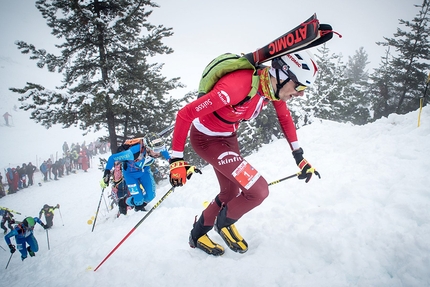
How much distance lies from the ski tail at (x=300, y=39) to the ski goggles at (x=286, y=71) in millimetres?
79

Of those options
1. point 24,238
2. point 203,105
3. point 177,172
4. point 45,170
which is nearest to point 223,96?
point 203,105

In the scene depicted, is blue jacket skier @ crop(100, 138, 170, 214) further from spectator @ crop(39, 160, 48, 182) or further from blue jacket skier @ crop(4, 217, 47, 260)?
spectator @ crop(39, 160, 48, 182)

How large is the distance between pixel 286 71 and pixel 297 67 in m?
0.13

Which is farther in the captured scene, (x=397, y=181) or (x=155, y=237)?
(x=155, y=237)

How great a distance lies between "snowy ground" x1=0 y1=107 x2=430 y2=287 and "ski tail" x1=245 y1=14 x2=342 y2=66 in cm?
246

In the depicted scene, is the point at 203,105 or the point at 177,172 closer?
the point at 203,105

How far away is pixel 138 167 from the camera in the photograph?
685cm

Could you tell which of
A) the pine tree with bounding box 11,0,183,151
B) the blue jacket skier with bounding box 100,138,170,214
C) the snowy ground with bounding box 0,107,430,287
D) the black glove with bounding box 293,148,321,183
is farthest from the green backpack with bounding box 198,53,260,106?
the pine tree with bounding box 11,0,183,151

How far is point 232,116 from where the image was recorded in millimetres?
2896

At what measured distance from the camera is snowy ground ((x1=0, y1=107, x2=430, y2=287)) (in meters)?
2.40

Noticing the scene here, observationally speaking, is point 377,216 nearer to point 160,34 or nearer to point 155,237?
point 155,237

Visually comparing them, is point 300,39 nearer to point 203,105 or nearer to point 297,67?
point 297,67

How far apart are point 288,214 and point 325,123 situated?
8.29 m

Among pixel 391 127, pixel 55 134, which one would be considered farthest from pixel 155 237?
pixel 55 134
